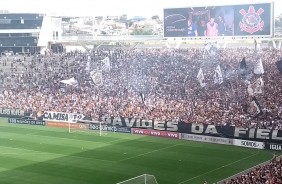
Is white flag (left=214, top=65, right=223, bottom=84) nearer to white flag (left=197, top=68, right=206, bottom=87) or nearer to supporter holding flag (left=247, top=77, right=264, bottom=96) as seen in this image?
white flag (left=197, top=68, right=206, bottom=87)

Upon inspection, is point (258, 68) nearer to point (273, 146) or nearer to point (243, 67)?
point (243, 67)

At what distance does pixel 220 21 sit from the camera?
160ft

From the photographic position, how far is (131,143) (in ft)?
122

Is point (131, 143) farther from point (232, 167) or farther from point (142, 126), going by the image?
point (232, 167)

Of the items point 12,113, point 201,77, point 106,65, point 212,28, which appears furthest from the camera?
point 106,65

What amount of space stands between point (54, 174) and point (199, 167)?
26.7 ft

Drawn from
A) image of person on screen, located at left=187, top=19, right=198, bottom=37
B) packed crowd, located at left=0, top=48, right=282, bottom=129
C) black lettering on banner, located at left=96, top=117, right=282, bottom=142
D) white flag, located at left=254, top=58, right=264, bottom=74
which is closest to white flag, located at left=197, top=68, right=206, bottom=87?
packed crowd, located at left=0, top=48, right=282, bottom=129

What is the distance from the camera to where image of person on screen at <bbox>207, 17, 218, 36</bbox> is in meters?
49.0

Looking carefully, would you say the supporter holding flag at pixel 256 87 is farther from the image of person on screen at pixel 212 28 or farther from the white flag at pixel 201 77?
the image of person on screen at pixel 212 28

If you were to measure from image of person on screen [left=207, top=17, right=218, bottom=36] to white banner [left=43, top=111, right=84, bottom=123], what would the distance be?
48.5ft

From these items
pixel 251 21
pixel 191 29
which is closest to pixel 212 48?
pixel 191 29

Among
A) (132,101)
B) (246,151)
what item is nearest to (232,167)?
(246,151)

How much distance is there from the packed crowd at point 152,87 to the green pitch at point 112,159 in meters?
4.13

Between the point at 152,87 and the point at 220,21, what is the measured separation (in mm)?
8871
